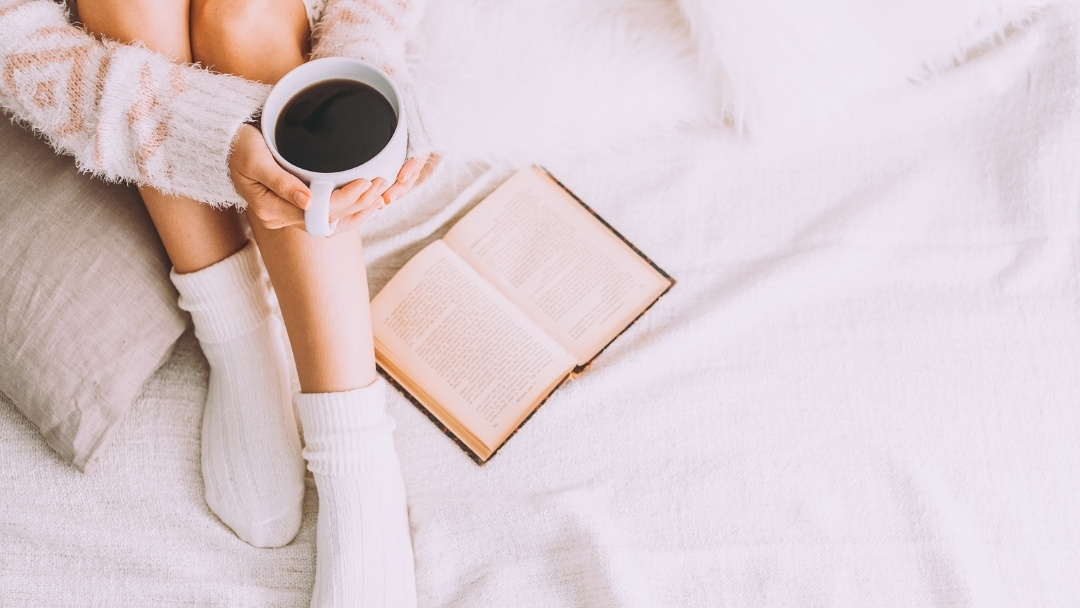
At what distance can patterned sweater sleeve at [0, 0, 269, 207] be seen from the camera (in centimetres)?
60

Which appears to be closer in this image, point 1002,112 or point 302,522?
point 302,522

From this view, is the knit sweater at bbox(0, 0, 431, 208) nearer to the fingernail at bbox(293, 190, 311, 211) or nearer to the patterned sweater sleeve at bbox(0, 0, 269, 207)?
the patterned sweater sleeve at bbox(0, 0, 269, 207)

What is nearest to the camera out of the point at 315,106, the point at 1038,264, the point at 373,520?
the point at 315,106

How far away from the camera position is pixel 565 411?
0.79 meters

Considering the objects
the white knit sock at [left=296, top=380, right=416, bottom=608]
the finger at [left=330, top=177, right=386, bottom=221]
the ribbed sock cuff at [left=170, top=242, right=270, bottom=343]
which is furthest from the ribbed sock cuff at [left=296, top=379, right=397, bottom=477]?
the finger at [left=330, top=177, right=386, bottom=221]

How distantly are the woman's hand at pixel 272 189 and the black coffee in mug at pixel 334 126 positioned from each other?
3cm

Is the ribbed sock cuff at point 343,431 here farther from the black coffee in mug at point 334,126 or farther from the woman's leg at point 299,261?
the black coffee in mug at point 334,126

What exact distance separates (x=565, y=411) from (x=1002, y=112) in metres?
0.65

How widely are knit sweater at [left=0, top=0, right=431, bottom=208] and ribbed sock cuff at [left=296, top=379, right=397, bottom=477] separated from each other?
0.20 meters

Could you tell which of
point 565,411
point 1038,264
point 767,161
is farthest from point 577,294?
point 1038,264

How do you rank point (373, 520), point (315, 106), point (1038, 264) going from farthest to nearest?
1. point (1038, 264)
2. point (373, 520)
3. point (315, 106)

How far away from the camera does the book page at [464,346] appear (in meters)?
0.79

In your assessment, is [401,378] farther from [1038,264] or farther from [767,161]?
[1038,264]

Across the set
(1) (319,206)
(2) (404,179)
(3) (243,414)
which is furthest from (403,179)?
(3) (243,414)
